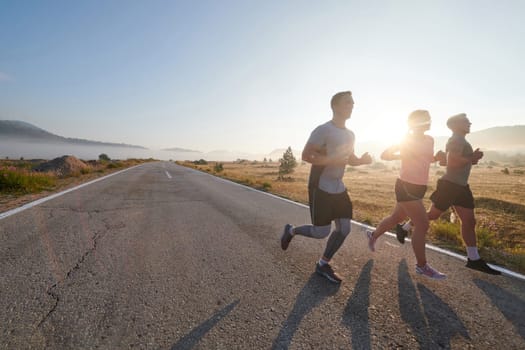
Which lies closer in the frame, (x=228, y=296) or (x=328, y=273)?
(x=228, y=296)

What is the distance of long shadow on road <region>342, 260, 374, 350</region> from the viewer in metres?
1.71

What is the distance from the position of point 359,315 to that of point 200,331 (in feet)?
4.51

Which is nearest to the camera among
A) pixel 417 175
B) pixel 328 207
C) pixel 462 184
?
pixel 328 207

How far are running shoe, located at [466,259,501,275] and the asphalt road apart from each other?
0.43ft

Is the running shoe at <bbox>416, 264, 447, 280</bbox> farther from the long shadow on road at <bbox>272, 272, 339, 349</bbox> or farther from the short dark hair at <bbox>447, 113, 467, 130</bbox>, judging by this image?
the short dark hair at <bbox>447, 113, 467, 130</bbox>

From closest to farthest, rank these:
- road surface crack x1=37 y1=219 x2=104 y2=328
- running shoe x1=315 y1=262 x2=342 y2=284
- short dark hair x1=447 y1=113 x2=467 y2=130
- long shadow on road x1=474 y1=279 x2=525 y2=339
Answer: road surface crack x1=37 y1=219 x2=104 y2=328, long shadow on road x1=474 y1=279 x2=525 y2=339, running shoe x1=315 y1=262 x2=342 y2=284, short dark hair x1=447 y1=113 x2=467 y2=130

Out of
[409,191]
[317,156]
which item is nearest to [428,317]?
[409,191]

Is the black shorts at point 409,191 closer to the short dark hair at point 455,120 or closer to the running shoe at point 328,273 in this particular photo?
the short dark hair at point 455,120

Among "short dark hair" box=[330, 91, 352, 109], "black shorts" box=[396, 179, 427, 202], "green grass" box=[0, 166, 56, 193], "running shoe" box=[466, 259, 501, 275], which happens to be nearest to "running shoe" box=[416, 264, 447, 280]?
"running shoe" box=[466, 259, 501, 275]

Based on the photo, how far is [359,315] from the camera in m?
2.00

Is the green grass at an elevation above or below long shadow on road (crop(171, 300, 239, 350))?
above

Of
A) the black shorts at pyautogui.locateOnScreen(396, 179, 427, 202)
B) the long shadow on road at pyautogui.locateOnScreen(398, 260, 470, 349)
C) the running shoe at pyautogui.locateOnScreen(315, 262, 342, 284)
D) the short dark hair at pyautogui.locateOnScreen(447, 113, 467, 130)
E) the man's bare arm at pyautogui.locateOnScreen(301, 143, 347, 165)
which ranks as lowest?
the long shadow on road at pyautogui.locateOnScreen(398, 260, 470, 349)

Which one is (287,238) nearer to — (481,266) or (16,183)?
(481,266)

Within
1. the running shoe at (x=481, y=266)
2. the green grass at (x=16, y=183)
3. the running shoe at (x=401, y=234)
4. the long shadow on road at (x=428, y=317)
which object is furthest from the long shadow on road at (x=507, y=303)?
the green grass at (x=16, y=183)
